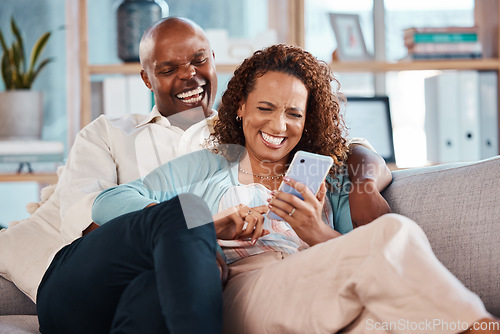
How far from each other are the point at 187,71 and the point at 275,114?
0.49m

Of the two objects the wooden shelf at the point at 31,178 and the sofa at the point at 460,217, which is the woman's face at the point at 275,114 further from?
the wooden shelf at the point at 31,178

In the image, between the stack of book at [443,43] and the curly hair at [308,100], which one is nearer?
the curly hair at [308,100]

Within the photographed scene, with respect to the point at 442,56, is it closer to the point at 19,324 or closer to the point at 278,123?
the point at 278,123

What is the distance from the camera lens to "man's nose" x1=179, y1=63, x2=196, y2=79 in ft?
6.40

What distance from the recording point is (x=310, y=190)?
4.58ft

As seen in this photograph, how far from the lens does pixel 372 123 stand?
118 inches

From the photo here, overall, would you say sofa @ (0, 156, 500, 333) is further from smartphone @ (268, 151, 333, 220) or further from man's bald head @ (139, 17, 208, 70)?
man's bald head @ (139, 17, 208, 70)

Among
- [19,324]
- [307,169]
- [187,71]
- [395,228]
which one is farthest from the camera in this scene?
[187,71]

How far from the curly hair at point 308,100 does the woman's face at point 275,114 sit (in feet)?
0.10

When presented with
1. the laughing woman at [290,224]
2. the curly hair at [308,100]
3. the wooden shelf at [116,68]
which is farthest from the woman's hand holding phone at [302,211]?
the wooden shelf at [116,68]

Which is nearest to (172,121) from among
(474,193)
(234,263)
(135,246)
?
(234,263)

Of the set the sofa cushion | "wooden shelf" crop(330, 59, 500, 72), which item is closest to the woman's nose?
the sofa cushion

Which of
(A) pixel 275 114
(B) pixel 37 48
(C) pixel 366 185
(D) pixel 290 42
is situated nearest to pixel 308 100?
(A) pixel 275 114

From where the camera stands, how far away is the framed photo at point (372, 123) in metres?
2.98
